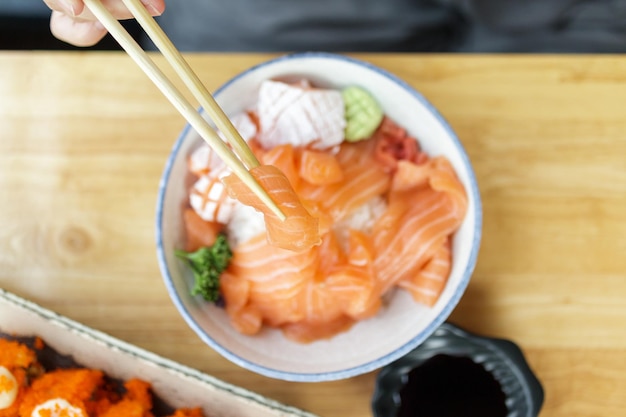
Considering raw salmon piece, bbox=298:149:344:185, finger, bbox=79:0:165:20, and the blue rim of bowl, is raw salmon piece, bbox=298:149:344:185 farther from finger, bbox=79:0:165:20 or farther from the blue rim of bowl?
finger, bbox=79:0:165:20

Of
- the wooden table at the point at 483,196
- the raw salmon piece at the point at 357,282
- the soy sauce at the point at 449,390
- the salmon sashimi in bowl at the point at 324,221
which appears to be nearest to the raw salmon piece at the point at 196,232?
the salmon sashimi in bowl at the point at 324,221

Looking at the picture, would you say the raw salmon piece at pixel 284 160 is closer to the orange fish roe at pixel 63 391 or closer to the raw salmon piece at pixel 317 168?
the raw salmon piece at pixel 317 168

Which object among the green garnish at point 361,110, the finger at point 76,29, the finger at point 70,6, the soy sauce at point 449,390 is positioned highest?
the finger at point 70,6

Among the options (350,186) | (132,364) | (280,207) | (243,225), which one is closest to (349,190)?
(350,186)

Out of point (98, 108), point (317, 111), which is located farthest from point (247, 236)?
point (98, 108)

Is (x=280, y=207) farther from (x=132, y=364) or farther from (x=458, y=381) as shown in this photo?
(x=458, y=381)

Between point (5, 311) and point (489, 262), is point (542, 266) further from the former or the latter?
point (5, 311)
